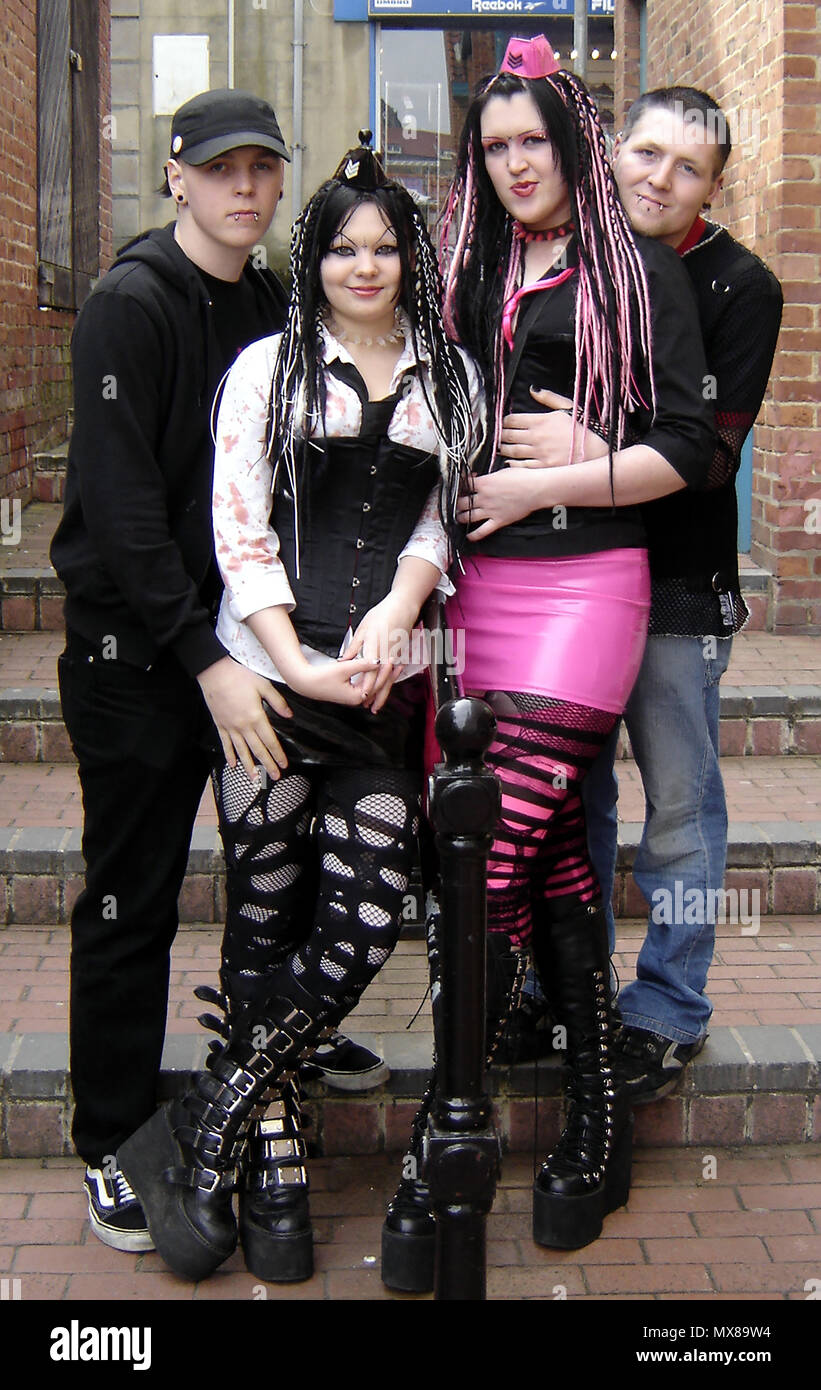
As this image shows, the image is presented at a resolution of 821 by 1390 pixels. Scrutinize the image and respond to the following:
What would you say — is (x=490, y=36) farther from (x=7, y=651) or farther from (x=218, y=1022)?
(x=218, y=1022)

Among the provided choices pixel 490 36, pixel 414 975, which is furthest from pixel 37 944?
pixel 490 36

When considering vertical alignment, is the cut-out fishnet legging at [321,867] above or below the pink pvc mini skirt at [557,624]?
below

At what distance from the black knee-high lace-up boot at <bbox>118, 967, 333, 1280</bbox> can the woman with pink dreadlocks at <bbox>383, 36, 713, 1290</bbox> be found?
0.32 metres

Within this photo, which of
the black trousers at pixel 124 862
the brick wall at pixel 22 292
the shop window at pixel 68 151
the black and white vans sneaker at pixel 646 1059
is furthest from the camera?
the shop window at pixel 68 151

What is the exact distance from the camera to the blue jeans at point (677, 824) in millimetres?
2873

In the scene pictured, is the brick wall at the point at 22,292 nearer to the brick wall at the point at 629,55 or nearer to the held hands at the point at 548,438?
the brick wall at the point at 629,55

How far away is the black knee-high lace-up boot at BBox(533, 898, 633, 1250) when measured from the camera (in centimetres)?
273

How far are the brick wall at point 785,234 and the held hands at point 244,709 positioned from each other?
3.82m

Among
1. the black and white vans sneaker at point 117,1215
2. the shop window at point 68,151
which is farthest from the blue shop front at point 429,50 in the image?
the black and white vans sneaker at point 117,1215

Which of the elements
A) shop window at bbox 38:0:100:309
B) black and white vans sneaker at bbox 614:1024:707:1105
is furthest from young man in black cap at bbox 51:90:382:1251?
shop window at bbox 38:0:100:309

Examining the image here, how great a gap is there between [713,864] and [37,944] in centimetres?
181

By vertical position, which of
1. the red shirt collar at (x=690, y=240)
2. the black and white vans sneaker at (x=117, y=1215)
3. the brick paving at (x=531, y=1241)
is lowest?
the brick paving at (x=531, y=1241)

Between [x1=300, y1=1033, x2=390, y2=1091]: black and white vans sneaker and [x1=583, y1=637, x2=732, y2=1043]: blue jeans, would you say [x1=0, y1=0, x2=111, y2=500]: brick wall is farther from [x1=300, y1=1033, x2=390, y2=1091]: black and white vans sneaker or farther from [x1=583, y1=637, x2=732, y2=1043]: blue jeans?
[x1=583, y1=637, x2=732, y2=1043]: blue jeans
